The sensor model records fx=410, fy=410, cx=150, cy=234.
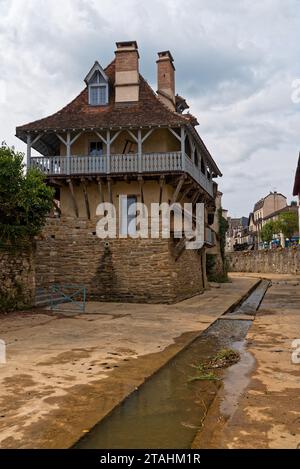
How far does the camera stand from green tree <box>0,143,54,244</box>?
14.5m

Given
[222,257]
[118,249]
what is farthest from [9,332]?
[222,257]

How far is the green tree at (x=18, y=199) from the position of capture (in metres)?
14.5

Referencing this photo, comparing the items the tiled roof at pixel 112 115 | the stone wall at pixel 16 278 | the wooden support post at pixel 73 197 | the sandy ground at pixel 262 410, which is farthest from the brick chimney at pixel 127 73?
the sandy ground at pixel 262 410

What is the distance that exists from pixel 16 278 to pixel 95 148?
831 cm

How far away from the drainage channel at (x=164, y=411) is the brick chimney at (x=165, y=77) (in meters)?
17.1

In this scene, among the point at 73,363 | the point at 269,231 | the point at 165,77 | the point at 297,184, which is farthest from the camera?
the point at 269,231

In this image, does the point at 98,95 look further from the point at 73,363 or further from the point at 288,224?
the point at 288,224

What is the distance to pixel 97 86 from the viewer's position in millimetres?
20703

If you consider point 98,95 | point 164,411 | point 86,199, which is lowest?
point 164,411

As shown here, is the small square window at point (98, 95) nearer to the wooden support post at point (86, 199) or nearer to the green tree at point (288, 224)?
the wooden support post at point (86, 199)

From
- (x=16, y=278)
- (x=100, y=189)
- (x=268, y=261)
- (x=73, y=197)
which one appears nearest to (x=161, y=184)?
(x=100, y=189)

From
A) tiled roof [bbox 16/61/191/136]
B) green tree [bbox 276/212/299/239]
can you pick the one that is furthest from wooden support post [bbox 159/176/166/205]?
green tree [bbox 276/212/299/239]

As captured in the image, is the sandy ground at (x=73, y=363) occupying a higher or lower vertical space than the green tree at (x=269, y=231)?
lower

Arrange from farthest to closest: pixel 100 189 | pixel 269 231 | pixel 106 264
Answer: pixel 269 231 < pixel 100 189 < pixel 106 264
